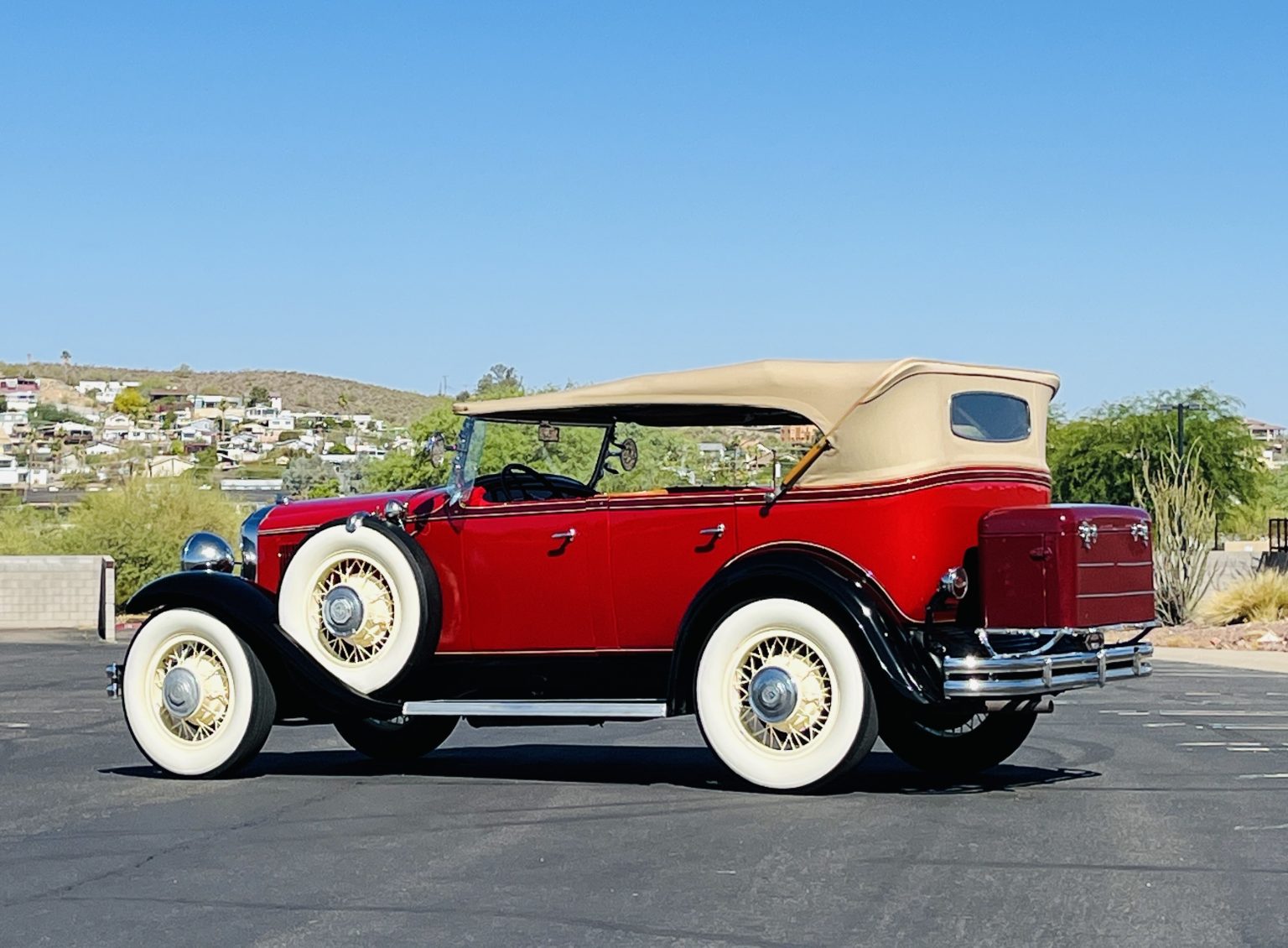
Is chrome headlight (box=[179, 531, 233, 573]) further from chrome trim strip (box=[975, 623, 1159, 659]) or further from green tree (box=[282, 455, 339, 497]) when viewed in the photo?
green tree (box=[282, 455, 339, 497])

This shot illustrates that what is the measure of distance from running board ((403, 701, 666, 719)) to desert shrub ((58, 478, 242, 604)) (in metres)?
30.5

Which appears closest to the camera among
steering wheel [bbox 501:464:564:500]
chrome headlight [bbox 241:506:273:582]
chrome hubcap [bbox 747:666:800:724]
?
chrome hubcap [bbox 747:666:800:724]

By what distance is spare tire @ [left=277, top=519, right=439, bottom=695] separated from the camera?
33.3 feet

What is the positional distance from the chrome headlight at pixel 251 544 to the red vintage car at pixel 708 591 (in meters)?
0.02

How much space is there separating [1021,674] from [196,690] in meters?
4.60

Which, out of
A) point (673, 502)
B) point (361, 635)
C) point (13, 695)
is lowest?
point (13, 695)

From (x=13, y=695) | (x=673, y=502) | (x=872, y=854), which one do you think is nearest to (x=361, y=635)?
(x=673, y=502)

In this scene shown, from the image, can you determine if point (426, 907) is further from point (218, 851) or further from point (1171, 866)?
point (1171, 866)

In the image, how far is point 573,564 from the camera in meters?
9.95

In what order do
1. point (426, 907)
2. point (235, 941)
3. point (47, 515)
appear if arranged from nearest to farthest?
point (235, 941) < point (426, 907) < point (47, 515)

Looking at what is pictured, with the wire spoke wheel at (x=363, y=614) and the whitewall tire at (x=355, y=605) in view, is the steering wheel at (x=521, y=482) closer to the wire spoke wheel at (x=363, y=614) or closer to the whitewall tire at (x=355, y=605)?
the whitewall tire at (x=355, y=605)

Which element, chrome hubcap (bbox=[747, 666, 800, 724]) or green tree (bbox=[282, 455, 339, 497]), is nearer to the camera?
chrome hubcap (bbox=[747, 666, 800, 724])

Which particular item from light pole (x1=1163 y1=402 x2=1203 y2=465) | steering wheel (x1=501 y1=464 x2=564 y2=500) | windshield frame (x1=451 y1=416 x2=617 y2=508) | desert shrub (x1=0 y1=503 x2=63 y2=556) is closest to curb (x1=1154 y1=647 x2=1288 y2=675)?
windshield frame (x1=451 y1=416 x2=617 y2=508)

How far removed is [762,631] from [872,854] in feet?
6.43
